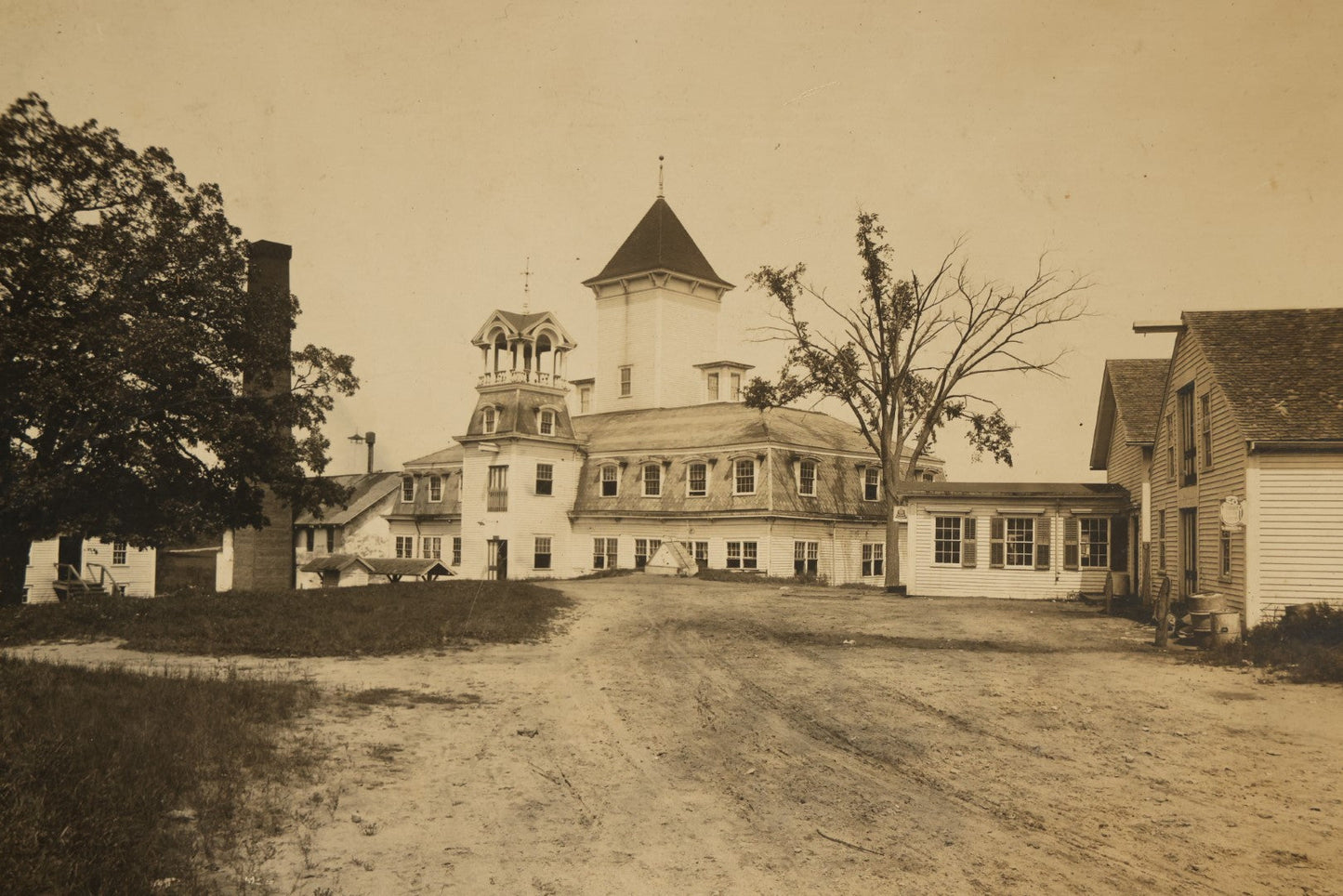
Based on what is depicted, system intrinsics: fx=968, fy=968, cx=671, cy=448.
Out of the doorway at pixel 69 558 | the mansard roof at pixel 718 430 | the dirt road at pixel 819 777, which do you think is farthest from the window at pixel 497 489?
the dirt road at pixel 819 777

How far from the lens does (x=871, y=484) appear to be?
143 feet

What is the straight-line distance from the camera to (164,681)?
13297 mm

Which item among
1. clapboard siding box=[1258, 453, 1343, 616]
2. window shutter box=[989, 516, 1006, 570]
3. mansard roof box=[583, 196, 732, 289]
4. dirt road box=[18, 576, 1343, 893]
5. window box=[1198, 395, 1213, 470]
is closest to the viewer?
dirt road box=[18, 576, 1343, 893]

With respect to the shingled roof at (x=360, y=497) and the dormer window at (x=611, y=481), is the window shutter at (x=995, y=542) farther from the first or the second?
the shingled roof at (x=360, y=497)

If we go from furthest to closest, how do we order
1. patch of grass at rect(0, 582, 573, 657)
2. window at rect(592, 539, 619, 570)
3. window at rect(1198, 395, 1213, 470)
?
window at rect(592, 539, 619, 570), window at rect(1198, 395, 1213, 470), patch of grass at rect(0, 582, 573, 657)

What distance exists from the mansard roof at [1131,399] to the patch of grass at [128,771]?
24.2m

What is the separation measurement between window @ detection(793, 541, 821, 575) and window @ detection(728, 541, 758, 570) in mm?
1734

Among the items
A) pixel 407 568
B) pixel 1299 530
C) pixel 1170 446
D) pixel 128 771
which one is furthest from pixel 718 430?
pixel 128 771

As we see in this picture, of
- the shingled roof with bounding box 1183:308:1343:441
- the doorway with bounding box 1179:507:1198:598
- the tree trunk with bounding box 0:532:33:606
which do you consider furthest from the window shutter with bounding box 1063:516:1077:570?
the tree trunk with bounding box 0:532:33:606

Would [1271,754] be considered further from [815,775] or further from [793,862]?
[793,862]

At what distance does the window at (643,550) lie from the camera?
43000 mm

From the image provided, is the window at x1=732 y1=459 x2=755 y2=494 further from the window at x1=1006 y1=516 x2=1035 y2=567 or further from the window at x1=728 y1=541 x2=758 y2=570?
the window at x1=1006 y1=516 x2=1035 y2=567

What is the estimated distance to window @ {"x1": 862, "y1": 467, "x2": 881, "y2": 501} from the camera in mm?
43406

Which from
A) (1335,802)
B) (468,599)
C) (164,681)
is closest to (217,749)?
(164,681)
